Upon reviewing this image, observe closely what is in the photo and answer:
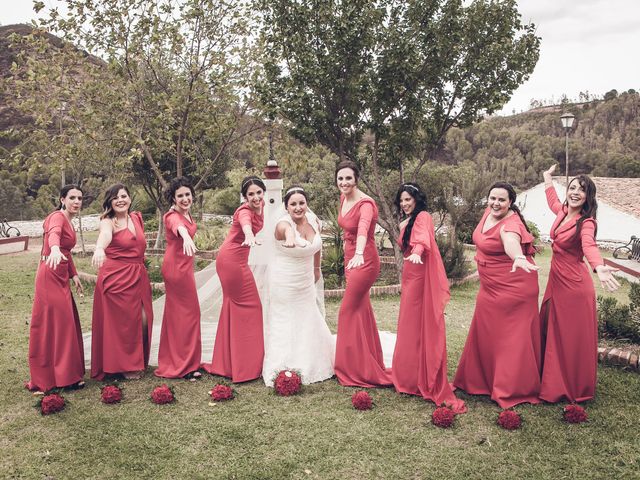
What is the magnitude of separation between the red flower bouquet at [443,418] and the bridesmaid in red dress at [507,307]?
0.61 m

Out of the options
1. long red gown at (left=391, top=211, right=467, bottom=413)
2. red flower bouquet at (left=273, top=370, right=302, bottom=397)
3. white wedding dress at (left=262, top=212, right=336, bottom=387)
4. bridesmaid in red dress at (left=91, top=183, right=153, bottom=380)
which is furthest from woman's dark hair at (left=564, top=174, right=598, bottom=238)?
bridesmaid in red dress at (left=91, top=183, right=153, bottom=380)

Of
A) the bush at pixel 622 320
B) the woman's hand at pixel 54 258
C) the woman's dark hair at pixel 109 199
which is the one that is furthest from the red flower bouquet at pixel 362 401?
the bush at pixel 622 320

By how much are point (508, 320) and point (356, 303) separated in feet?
4.74

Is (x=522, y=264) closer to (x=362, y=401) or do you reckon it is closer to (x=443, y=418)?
(x=443, y=418)

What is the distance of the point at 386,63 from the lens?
32.1ft

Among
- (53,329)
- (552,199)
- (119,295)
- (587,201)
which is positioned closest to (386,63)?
(552,199)

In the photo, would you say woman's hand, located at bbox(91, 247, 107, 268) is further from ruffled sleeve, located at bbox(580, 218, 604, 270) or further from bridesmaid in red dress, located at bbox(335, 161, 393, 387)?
ruffled sleeve, located at bbox(580, 218, 604, 270)

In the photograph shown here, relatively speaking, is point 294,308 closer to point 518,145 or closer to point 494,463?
point 494,463

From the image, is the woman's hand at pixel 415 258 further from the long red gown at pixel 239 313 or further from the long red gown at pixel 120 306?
the long red gown at pixel 120 306

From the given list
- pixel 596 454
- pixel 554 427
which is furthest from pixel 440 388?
pixel 596 454

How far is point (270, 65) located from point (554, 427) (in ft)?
25.8

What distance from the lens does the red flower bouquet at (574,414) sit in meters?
4.22

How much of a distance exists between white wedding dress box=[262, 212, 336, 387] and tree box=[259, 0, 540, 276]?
16.7 feet

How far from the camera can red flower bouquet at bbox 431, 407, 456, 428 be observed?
4.21m
